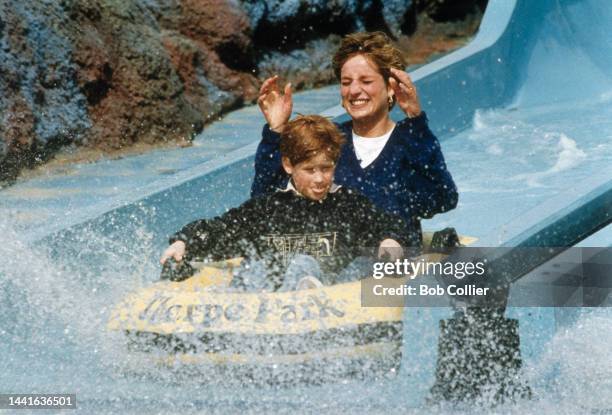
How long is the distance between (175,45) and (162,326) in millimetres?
3530

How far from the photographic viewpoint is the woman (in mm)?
3254

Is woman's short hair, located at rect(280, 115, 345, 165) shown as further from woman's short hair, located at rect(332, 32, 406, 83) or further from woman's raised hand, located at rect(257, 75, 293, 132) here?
woman's short hair, located at rect(332, 32, 406, 83)

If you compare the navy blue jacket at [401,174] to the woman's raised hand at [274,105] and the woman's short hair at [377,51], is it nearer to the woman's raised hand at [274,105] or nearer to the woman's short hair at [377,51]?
the woman's raised hand at [274,105]

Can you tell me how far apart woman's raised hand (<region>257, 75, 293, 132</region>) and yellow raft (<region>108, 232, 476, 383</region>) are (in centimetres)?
58

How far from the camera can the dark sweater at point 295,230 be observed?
307cm

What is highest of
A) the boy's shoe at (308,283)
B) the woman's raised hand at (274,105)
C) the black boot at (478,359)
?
the woman's raised hand at (274,105)

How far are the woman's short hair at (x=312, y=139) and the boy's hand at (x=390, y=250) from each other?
27 cm

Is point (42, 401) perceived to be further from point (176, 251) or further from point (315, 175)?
point (315, 175)

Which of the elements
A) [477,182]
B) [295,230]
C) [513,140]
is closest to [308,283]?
[295,230]

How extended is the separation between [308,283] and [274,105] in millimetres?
567

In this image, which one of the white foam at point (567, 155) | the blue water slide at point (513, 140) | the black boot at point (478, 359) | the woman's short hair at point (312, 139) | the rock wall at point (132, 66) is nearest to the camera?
the black boot at point (478, 359)

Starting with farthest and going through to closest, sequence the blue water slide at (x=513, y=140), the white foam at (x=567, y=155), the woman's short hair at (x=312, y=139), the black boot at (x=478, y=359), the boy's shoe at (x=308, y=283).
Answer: the white foam at (x=567, y=155) < the blue water slide at (x=513, y=140) < the woman's short hair at (x=312, y=139) < the boy's shoe at (x=308, y=283) < the black boot at (x=478, y=359)

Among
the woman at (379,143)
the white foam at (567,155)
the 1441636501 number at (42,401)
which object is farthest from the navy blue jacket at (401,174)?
the white foam at (567,155)

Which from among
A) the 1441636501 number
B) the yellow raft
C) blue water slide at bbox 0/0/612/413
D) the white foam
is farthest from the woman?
the white foam
